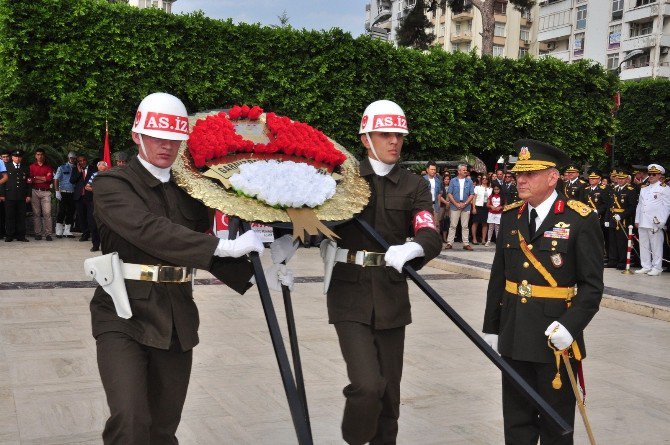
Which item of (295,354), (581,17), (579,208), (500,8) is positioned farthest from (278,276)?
(500,8)

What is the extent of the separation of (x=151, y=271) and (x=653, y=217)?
12540mm

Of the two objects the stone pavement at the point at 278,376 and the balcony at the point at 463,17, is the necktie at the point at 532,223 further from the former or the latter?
the balcony at the point at 463,17

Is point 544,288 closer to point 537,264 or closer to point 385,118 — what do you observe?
point 537,264

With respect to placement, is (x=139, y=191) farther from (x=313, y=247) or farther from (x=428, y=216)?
(x=313, y=247)

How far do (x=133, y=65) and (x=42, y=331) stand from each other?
11.4m

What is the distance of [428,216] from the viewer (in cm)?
405

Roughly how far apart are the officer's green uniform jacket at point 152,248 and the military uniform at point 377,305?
0.72 meters

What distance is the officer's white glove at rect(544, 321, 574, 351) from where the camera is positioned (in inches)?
141

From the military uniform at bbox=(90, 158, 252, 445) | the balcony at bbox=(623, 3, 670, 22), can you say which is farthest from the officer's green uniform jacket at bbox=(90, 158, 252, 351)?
the balcony at bbox=(623, 3, 670, 22)

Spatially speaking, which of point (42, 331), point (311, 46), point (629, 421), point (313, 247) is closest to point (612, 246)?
point (313, 247)

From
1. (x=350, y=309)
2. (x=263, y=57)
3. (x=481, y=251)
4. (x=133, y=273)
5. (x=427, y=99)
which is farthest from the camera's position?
(x=427, y=99)

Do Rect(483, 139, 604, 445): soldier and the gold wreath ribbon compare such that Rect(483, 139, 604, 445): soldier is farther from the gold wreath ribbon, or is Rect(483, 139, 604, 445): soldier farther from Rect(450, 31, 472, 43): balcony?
Rect(450, 31, 472, 43): balcony

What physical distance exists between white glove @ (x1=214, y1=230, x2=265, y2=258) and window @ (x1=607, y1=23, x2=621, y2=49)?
196 ft

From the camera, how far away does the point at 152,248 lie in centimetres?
319
